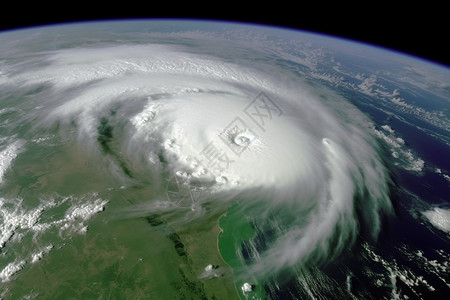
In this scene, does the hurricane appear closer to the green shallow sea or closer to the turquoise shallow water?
the turquoise shallow water

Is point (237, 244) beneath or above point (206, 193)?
beneath

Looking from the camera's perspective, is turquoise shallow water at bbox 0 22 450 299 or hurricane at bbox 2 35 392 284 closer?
turquoise shallow water at bbox 0 22 450 299

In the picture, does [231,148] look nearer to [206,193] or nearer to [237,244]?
[206,193]

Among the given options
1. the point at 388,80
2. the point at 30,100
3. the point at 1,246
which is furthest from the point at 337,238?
the point at 388,80

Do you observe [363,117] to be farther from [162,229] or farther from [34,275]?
[34,275]

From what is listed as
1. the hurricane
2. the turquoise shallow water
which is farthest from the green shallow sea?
the hurricane

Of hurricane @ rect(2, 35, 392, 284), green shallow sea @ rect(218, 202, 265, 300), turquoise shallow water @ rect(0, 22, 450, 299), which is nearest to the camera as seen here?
green shallow sea @ rect(218, 202, 265, 300)

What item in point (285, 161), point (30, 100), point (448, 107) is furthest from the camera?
point (448, 107)

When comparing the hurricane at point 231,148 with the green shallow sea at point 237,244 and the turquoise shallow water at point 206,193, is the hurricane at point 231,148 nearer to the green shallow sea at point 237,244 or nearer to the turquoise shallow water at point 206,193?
the turquoise shallow water at point 206,193

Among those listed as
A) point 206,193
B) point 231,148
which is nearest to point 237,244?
point 206,193
